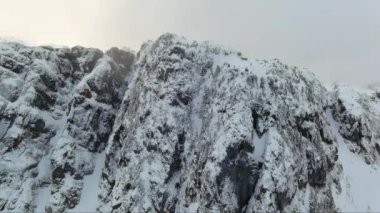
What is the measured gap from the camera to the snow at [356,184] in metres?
90.0

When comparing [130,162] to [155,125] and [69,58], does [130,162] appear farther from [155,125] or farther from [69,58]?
[69,58]

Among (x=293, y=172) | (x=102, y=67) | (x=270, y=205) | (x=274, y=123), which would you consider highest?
(x=102, y=67)

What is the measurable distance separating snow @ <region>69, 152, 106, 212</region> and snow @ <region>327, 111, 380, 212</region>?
4164cm

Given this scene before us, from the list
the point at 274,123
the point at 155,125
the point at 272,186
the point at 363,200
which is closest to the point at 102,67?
the point at 155,125

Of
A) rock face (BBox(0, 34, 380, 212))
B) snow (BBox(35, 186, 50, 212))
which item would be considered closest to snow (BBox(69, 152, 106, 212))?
rock face (BBox(0, 34, 380, 212))

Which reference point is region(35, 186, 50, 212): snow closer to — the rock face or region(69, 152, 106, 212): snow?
the rock face

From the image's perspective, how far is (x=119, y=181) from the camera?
296 feet

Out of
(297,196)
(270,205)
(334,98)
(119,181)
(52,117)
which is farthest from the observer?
(334,98)

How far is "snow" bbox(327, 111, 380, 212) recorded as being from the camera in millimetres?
90000

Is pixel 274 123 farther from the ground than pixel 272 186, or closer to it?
farther from the ground

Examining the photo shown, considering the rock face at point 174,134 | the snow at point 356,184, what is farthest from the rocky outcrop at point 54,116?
the snow at point 356,184

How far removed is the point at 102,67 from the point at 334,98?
50163 millimetres

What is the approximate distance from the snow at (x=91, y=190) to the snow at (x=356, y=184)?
41.6m

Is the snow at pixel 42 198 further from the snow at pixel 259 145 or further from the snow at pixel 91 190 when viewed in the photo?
the snow at pixel 259 145
